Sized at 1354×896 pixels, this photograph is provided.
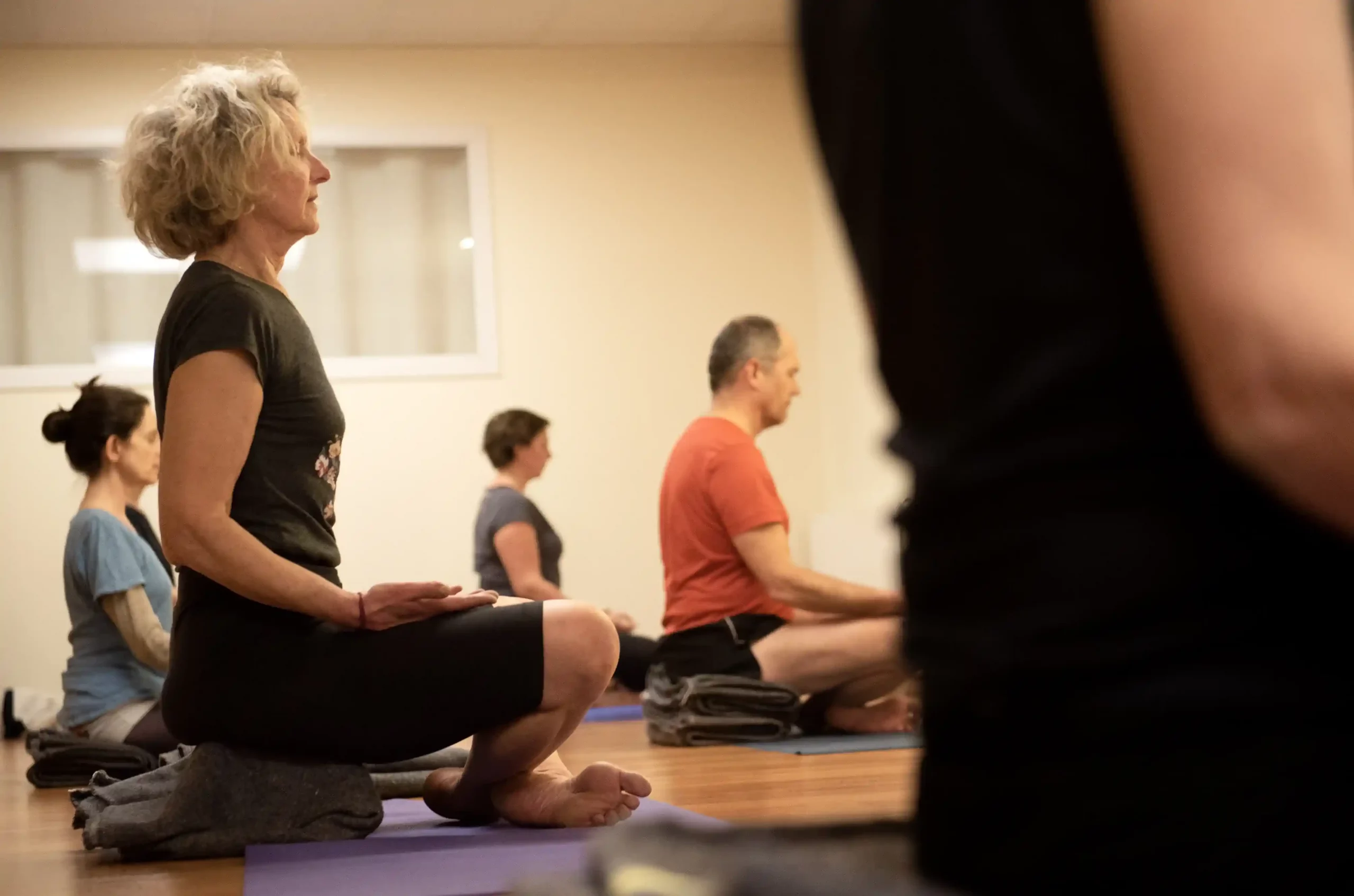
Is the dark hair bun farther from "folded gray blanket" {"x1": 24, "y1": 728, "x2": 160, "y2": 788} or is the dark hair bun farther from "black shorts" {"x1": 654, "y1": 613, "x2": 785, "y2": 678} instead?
"black shorts" {"x1": 654, "y1": 613, "x2": 785, "y2": 678}

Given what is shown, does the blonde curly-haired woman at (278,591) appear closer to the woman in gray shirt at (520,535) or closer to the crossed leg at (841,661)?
the crossed leg at (841,661)

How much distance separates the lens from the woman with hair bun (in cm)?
355

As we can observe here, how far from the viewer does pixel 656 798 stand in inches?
106

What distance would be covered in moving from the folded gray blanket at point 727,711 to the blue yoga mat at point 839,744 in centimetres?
5

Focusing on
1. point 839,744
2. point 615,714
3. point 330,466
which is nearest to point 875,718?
point 839,744

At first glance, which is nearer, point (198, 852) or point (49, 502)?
point (198, 852)

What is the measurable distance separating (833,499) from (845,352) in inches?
28.9

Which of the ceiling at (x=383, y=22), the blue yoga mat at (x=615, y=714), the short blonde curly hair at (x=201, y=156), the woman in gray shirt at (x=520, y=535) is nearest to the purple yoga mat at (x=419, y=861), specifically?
the short blonde curly hair at (x=201, y=156)

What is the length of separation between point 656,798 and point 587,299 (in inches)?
184

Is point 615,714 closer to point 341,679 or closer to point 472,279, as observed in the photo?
point 472,279

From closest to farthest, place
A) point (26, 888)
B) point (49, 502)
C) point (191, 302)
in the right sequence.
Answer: point (26, 888) → point (191, 302) → point (49, 502)

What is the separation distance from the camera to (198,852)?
85.2 inches

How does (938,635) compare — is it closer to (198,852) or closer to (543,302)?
(198,852)

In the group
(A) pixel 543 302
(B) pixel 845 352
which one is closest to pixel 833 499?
(B) pixel 845 352
